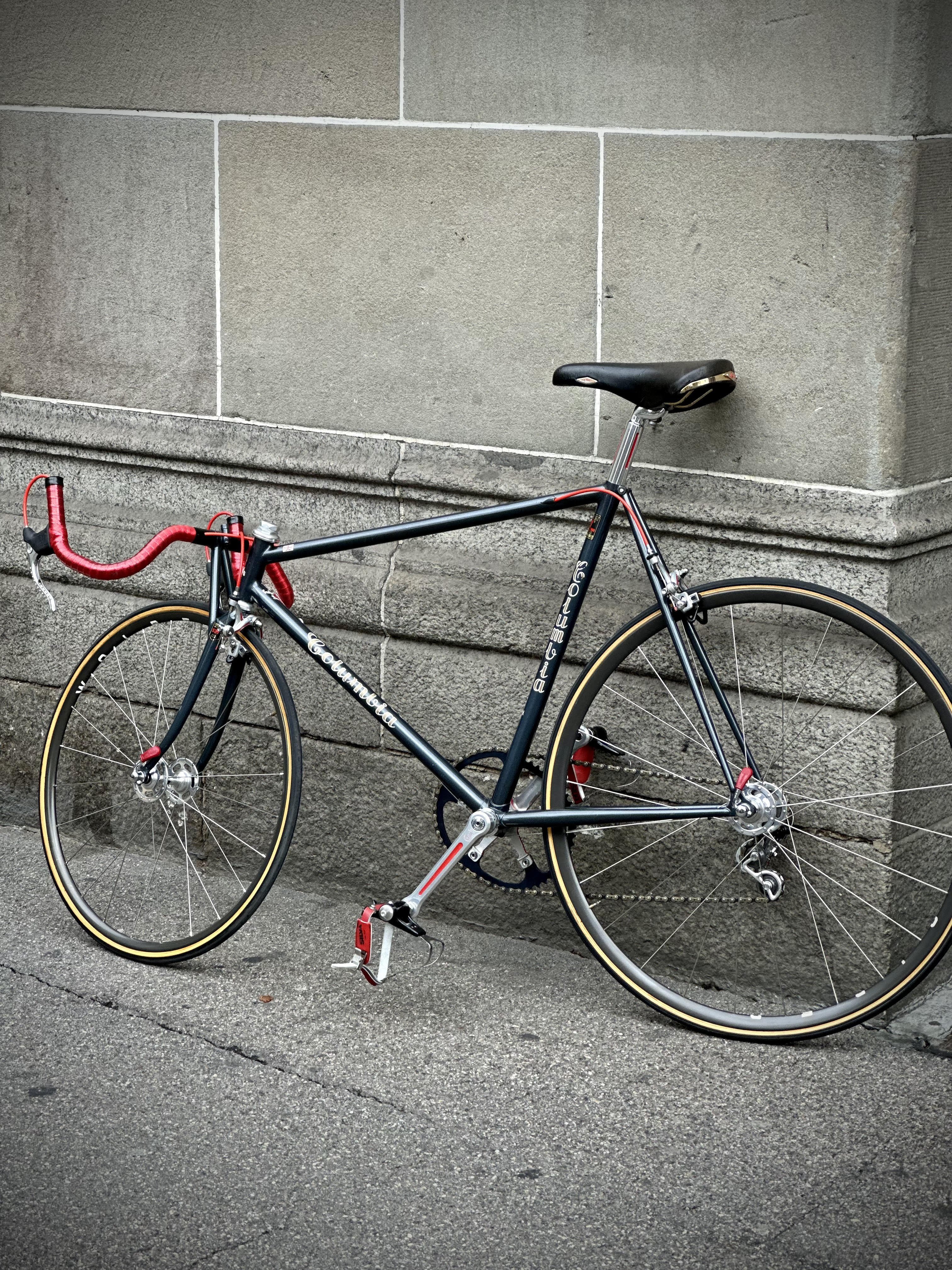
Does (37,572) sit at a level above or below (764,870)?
above

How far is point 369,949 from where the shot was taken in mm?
3928

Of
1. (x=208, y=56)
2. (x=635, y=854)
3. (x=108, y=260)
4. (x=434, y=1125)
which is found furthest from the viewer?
(x=108, y=260)

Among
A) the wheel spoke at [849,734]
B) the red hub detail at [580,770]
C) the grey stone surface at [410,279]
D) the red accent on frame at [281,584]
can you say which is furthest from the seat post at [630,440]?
the red accent on frame at [281,584]

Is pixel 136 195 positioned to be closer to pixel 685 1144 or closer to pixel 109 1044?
pixel 109 1044

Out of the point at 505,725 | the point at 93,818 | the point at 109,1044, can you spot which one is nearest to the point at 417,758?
the point at 505,725

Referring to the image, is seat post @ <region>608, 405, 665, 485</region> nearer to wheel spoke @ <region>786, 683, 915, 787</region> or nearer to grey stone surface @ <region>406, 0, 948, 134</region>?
grey stone surface @ <region>406, 0, 948, 134</region>

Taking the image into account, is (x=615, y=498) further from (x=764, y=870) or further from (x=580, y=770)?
(x=764, y=870)

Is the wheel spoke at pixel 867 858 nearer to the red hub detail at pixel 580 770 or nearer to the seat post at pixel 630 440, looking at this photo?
the red hub detail at pixel 580 770

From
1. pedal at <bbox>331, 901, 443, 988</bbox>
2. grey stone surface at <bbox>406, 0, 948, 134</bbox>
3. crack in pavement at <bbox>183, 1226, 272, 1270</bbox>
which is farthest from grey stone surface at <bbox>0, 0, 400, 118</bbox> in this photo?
crack in pavement at <bbox>183, 1226, 272, 1270</bbox>

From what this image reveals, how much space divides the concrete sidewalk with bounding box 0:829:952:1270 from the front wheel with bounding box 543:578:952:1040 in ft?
0.60

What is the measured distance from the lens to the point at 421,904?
4070 millimetres

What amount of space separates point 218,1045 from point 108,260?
254 centimetres

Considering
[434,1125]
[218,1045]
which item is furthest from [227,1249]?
[218,1045]

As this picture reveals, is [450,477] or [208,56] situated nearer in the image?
[450,477]
